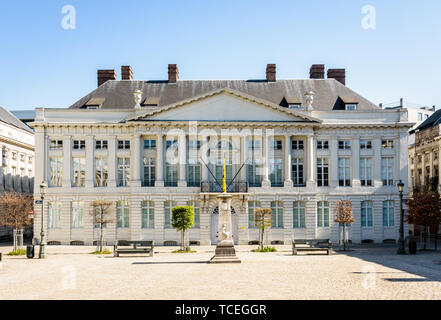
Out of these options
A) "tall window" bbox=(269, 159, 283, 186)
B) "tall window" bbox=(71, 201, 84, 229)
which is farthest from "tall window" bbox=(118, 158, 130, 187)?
"tall window" bbox=(269, 159, 283, 186)

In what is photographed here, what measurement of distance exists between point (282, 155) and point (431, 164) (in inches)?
693

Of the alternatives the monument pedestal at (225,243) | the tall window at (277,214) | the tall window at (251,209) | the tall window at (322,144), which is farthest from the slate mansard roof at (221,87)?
the monument pedestal at (225,243)

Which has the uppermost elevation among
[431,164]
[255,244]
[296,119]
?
[296,119]

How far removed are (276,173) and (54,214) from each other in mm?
19359

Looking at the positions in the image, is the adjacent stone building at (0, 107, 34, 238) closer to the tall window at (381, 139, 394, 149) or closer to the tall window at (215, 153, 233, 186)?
the tall window at (215, 153, 233, 186)

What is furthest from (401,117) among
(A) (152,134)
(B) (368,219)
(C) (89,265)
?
(C) (89,265)

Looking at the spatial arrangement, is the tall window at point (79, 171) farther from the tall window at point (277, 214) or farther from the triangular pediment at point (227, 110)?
the tall window at point (277, 214)

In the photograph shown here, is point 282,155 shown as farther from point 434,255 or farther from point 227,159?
point 434,255

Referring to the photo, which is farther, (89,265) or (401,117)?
→ (401,117)

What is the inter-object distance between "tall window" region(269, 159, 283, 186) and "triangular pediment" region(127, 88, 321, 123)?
3.66 metres

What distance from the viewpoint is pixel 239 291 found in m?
17.3

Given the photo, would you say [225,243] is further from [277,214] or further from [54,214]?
[54,214]

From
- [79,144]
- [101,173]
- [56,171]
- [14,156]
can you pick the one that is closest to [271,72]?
[101,173]

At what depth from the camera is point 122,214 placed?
4328 centimetres
